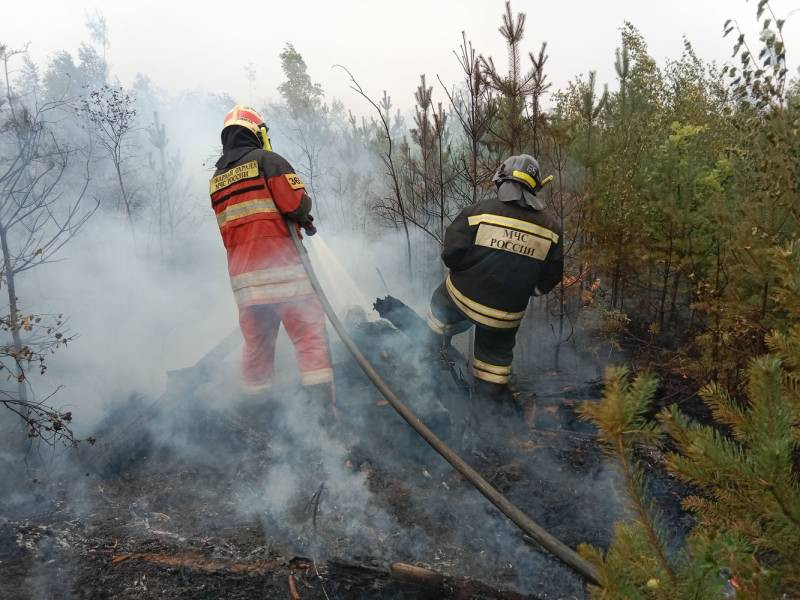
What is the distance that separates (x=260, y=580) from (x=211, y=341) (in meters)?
4.83

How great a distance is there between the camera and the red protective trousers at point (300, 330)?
12.3 ft

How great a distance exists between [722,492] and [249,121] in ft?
12.4

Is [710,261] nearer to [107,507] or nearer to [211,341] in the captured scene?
[107,507]

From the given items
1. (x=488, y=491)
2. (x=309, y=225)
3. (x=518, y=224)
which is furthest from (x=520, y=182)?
(x=488, y=491)

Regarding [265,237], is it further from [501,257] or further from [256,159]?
[501,257]

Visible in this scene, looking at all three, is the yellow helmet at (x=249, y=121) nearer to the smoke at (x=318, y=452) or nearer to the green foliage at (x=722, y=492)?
the smoke at (x=318, y=452)

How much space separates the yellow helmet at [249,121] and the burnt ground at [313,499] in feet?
6.21

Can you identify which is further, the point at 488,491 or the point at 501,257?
the point at 501,257

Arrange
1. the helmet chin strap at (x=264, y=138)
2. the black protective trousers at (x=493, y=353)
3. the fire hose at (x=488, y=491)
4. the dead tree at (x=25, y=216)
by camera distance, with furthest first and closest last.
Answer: the black protective trousers at (x=493, y=353) < the helmet chin strap at (x=264, y=138) < the dead tree at (x=25, y=216) < the fire hose at (x=488, y=491)

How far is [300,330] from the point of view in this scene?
3.79m

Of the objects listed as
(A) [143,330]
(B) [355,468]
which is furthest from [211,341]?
(B) [355,468]

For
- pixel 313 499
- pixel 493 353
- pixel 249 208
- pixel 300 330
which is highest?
pixel 249 208

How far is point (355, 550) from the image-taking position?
2734 mm

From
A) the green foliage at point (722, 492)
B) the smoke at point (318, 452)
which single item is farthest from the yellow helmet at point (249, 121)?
the green foliage at point (722, 492)
